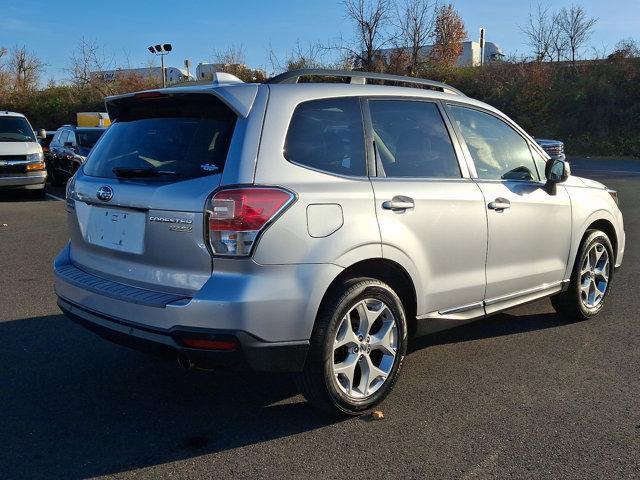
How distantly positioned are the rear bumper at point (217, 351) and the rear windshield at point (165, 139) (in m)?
0.79

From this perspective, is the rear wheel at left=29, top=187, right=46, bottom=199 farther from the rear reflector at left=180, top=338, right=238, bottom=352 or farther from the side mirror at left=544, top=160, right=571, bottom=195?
the rear reflector at left=180, top=338, right=238, bottom=352

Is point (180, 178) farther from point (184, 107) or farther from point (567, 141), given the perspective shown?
point (567, 141)

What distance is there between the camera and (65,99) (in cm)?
4350

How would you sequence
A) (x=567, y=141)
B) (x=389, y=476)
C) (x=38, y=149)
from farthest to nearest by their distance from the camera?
(x=567, y=141), (x=38, y=149), (x=389, y=476)

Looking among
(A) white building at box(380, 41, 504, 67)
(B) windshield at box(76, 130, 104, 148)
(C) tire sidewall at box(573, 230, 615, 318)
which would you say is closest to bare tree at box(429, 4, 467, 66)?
(A) white building at box(380, 41, 504, 67)

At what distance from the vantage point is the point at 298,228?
322 centimetres

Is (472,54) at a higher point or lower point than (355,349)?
higher

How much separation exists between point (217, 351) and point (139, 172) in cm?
111

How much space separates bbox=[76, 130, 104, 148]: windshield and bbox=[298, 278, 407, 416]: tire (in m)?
14.2

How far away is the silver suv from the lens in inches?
124

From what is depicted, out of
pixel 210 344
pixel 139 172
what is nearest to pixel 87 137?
pixel 139 172

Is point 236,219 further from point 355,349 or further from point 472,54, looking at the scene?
point 472,54

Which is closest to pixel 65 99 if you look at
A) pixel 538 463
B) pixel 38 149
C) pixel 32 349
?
pixel 38 149

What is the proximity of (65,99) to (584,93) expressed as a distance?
32.5 m
